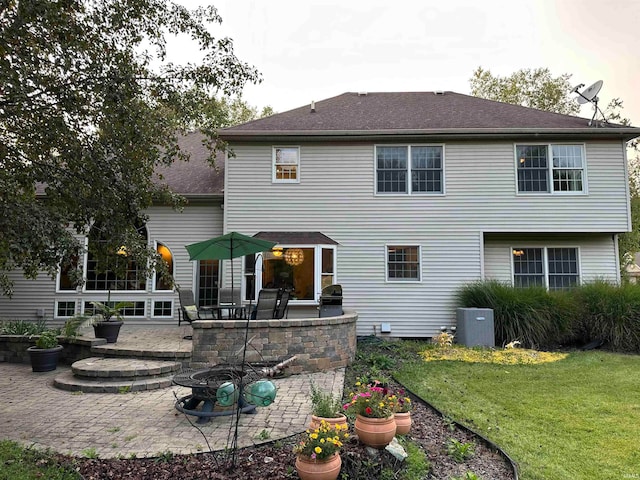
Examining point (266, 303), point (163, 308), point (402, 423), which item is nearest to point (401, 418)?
point (402, 423)

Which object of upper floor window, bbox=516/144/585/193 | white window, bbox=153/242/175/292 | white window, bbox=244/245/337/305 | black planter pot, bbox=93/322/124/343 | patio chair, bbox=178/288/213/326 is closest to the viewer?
black planter pot, bbox=93/322/124/343

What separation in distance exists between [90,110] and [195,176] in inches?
299

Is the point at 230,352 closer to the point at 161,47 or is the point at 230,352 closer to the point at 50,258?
the point at 50,258

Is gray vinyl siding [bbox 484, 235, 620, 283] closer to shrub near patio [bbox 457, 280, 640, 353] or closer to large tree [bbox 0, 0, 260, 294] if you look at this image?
shrub near patio [bbox 457, 280, 640, 353]

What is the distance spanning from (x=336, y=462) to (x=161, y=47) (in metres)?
5.73

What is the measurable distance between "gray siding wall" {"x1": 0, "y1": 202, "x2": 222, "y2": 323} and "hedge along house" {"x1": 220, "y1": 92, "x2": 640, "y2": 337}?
89cm

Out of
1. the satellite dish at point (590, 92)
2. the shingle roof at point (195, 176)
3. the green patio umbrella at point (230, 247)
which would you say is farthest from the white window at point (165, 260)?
the satellite dish at point (590, 92)

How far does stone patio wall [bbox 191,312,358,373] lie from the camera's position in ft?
22.6

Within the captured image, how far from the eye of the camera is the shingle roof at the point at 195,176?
460 inches

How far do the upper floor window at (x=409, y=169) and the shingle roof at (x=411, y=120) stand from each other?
604 millimetres

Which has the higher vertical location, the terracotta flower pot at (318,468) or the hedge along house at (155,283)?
the hedge along house at (155,283)

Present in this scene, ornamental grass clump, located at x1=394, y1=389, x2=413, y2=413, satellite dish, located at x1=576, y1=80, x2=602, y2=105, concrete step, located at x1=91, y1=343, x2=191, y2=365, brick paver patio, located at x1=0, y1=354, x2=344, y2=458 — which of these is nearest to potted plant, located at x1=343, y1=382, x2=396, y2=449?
ornamental grass clump, located at x1=394, y1=389, x2=413, y2=413

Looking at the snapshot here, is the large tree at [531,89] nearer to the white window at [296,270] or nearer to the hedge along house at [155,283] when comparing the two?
the white window at [296,270]

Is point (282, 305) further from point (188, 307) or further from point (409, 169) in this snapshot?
point (409, 169)
